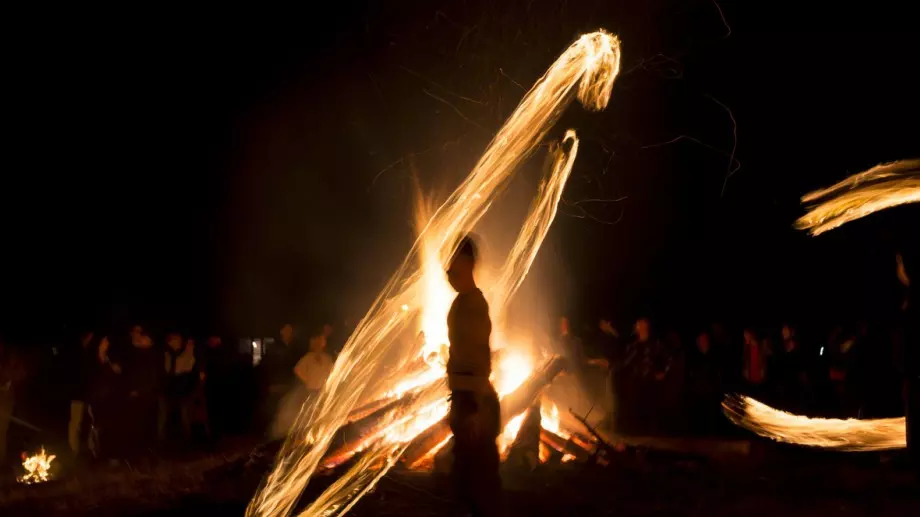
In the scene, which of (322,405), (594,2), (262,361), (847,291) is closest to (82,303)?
(262,361)

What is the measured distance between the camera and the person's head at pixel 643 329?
35.9ft

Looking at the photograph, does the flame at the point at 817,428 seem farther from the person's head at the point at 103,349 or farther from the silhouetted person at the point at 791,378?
the person's head at the point at 103,349

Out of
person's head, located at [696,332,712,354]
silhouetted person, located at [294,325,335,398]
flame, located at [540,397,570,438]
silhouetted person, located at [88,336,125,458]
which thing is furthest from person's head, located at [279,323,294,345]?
person's head, located at [696,332,712,354]

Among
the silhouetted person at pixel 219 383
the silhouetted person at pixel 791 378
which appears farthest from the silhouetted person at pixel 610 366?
the silhouetted person at pixel 219 383

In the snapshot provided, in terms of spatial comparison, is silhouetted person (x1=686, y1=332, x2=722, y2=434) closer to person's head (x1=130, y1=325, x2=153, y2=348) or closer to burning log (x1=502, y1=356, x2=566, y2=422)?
burning log (x1=502, y1=356, x2=566, y2=422)

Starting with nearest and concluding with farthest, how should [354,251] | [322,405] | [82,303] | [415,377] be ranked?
[415,377] → [322,405] → [82,303] → [354,251]

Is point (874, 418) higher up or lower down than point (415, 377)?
lower down

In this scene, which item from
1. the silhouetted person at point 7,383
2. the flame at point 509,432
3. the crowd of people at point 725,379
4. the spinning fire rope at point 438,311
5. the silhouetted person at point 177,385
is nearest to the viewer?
the flame at point 509,432

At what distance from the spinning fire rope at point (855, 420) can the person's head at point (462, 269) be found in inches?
192

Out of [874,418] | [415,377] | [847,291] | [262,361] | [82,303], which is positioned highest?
[82,303]

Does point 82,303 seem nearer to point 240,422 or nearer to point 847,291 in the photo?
point 240,422

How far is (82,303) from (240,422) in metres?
9.45

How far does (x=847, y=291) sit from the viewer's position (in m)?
18.3

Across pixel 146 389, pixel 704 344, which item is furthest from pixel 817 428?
pixel 146 389
